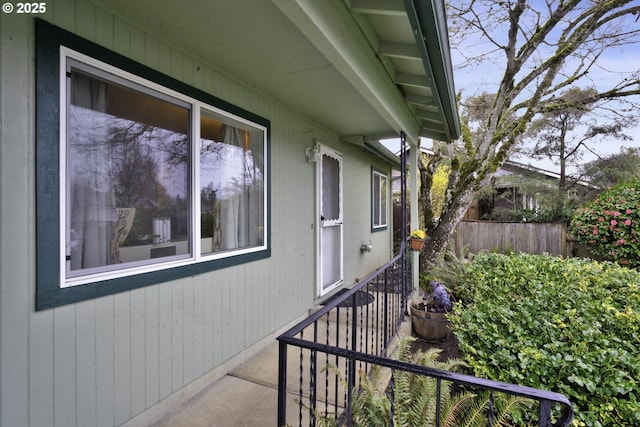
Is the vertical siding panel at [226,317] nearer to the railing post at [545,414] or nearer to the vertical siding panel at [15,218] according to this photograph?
the vertical siding panel at [15,218]

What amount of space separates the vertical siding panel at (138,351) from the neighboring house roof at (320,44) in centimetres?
168

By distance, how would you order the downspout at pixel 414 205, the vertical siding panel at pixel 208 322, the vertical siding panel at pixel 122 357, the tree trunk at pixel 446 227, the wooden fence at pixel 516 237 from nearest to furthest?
the vertical siding panel at pixel 122 357, the vertical siding panel at pixel 208 322, the downspout at pixel 414 205, the tree trunk at pixel 446 227, the wooden fence at pixel 516 237

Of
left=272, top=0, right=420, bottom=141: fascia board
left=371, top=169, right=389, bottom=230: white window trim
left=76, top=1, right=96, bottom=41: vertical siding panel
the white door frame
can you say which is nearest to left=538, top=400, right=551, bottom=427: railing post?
left=272, top=0, right=420, bottom=141: fascia board

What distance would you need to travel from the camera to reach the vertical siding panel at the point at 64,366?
1459 mm

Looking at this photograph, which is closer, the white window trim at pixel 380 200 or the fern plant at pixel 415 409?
the fern plant at pixel 415 409

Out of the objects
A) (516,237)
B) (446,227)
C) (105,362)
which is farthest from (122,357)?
(516,237)

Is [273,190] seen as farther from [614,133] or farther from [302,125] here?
[614,133]

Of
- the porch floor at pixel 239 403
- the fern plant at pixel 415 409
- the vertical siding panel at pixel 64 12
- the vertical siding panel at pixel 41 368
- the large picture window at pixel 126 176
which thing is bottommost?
the porch floor at pixel 239 403

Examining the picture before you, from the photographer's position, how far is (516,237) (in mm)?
8133

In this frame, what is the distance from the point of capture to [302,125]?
3.73 m

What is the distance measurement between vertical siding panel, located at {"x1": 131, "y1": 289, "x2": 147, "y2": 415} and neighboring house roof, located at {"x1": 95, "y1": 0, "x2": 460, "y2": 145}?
1676 mm

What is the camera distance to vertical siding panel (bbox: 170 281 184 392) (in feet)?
6.68

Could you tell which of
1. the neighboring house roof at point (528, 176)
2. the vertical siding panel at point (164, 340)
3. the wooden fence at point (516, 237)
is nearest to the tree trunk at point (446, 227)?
the wooden fence at point (516, 237)

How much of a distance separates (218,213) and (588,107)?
9167 millimetres
